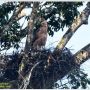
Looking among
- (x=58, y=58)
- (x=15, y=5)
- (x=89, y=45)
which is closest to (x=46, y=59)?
(x=58, y=58)

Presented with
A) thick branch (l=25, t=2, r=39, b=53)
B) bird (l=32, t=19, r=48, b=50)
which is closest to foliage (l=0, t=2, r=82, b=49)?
bird (l=32, t=19, r=48, b=50)

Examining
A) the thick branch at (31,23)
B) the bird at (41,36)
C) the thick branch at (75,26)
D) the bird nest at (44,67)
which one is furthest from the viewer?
the bird at (41,36)

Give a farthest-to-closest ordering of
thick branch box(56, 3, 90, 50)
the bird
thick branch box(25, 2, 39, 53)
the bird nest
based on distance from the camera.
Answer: the bird < thick branch box(56, 3, 90, 50) < the bird nest < thick branch box(25, 2, 39, 53)

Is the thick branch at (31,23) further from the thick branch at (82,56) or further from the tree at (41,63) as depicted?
the thick branch at (82,56)

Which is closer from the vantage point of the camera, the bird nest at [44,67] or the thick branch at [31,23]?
the thick branch at [31,23]

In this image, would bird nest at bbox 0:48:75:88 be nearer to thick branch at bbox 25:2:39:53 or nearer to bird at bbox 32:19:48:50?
thick branch at bbox 25:2:39:53

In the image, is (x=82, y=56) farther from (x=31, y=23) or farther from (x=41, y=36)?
(x=41, y=36)

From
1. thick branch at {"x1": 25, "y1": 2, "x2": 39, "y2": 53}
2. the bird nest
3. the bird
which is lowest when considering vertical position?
the bird nest

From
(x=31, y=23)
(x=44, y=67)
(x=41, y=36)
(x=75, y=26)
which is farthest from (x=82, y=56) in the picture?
(x=41, y=36)

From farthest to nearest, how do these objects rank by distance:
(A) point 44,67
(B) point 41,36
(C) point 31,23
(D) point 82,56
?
1. (B) point 41,36
2. (D) point 82,56
3. (A) point 44,67
4. (C) point 31,23

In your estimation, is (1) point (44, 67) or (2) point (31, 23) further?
(1) point (44, 67)

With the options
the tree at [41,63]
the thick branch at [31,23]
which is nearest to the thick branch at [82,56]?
the tree at [41,63]

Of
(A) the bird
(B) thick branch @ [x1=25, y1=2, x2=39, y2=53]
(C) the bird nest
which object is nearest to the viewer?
(B) thick branch @ [x1=25, y1=2, x2=39, y2=53]

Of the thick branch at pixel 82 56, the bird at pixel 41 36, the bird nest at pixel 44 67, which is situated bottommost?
the bird nest at pixel 44 67
